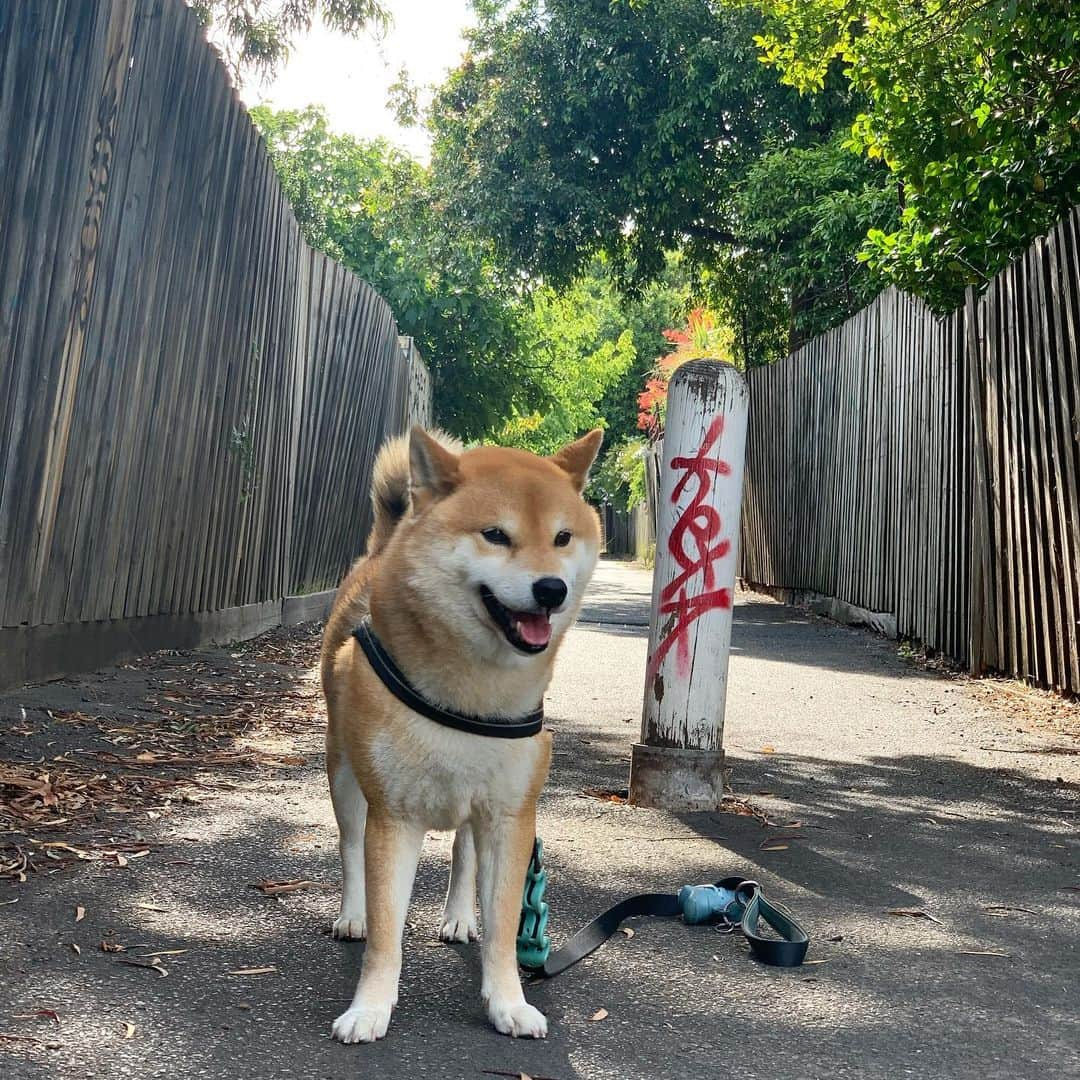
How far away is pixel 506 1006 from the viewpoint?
280cm

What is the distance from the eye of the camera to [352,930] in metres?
3.36

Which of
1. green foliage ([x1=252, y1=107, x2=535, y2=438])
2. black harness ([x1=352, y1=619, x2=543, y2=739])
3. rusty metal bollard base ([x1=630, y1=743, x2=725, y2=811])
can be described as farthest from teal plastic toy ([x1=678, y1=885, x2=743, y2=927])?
green foliage ([x1=252, y1=107, x2=535, y2=438])

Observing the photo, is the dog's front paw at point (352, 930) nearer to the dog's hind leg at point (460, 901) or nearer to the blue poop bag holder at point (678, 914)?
the dog's hind leg at point (460, 901)

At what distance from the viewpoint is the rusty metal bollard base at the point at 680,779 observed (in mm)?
4910

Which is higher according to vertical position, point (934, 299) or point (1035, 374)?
point (934, 299)

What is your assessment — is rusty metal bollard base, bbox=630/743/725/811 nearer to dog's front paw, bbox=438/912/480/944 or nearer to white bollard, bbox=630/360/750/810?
white bollard, bbox=630/360/750/810

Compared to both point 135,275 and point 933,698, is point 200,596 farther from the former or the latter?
point 933,698

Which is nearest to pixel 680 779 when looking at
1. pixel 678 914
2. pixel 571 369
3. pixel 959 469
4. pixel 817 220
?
pixel 678 914

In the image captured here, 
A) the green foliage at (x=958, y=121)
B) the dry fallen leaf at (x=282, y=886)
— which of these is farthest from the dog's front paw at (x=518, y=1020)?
the green foliage at (x=958, y=121)

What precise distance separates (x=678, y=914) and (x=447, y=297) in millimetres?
20924

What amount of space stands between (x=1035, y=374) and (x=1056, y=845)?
379 centimetres

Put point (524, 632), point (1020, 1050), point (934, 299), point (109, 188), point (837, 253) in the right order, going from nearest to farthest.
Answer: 1. point (1020, 1050)
2. point (524, 632)
3. point (109, 188)
4. point (934, 299)
5. point (837, 253)

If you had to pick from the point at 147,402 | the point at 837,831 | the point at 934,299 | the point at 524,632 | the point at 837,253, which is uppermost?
the point at 837,253

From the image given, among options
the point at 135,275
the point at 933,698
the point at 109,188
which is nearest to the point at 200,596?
the point at 135,275
